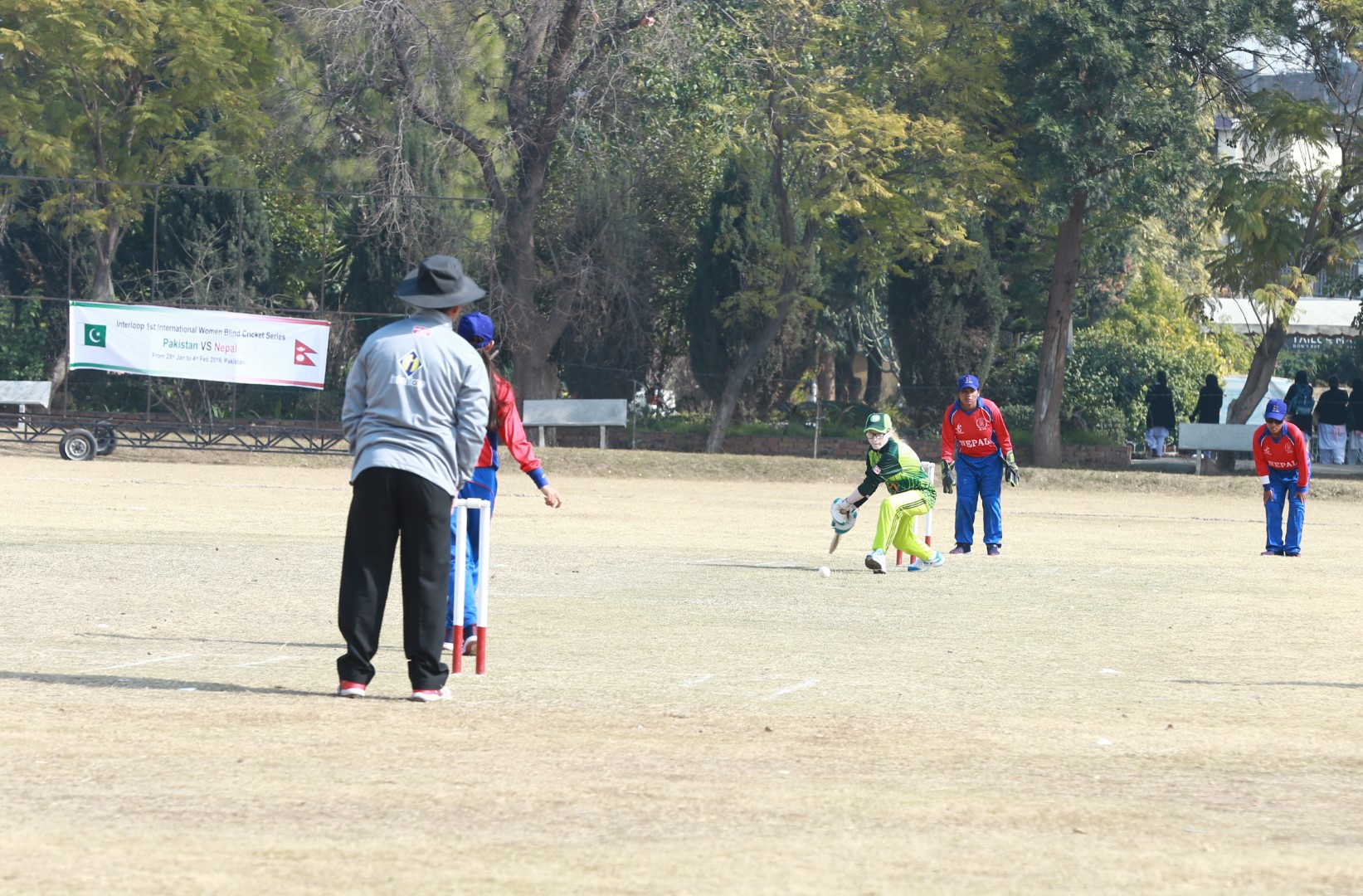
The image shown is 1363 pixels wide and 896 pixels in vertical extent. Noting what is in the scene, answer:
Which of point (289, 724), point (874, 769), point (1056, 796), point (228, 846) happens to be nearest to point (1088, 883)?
point (1056, 796)

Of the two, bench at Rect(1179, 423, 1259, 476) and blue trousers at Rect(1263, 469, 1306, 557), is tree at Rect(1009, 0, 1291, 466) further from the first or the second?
blue trousers at Rect(1263, 469, 1306, 557)

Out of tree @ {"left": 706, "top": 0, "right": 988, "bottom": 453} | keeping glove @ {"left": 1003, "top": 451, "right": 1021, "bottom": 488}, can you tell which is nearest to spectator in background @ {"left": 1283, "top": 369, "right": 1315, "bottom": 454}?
tree @ {"left": 706, "top": 0, "right": 988, "bottom": 453}

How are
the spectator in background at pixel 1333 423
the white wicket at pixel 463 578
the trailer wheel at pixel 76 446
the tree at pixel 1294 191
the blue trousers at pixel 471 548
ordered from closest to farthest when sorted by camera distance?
1. the white wicket at pixel 463 578
2. the blue trousers at pixel 471 548
3. the trailer wheel at pixel 76 446
4. the tree at pixel 1294 191
5. the spectator in background at pixel 1333 423

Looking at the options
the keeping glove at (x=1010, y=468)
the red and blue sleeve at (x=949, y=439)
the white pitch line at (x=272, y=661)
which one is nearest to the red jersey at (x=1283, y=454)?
the keeping glove at (x=1010, y=468)

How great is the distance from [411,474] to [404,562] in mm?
411

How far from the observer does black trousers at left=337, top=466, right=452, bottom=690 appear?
771 cm

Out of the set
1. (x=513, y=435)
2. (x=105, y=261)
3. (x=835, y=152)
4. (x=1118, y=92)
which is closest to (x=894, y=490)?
(x=513, y=435)

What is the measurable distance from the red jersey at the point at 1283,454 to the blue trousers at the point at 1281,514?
0.19 feet

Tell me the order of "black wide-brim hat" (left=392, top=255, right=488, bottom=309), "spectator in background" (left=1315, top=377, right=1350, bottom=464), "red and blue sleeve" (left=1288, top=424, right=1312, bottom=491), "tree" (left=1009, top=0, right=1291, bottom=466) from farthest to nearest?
"spectator in background" (left=1315, top=377, right=1350, bottom=464) → "tree" (left=1009, top=0, right=1291, bottom=466) → "red and blue sleeve" (left=1288, top=424, right=1312, bottom=491) → "black wide-brim hat" (left=392, top=255, right=488, bottom=309)

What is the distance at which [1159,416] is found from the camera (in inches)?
1480

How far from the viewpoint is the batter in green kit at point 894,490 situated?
15.1 meters

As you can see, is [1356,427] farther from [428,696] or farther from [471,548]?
[428,696]

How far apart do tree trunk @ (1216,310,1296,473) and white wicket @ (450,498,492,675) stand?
27.5m

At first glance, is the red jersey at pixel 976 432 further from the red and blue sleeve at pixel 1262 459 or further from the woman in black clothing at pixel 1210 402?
the woman in black clothing at pixel 1210 402
